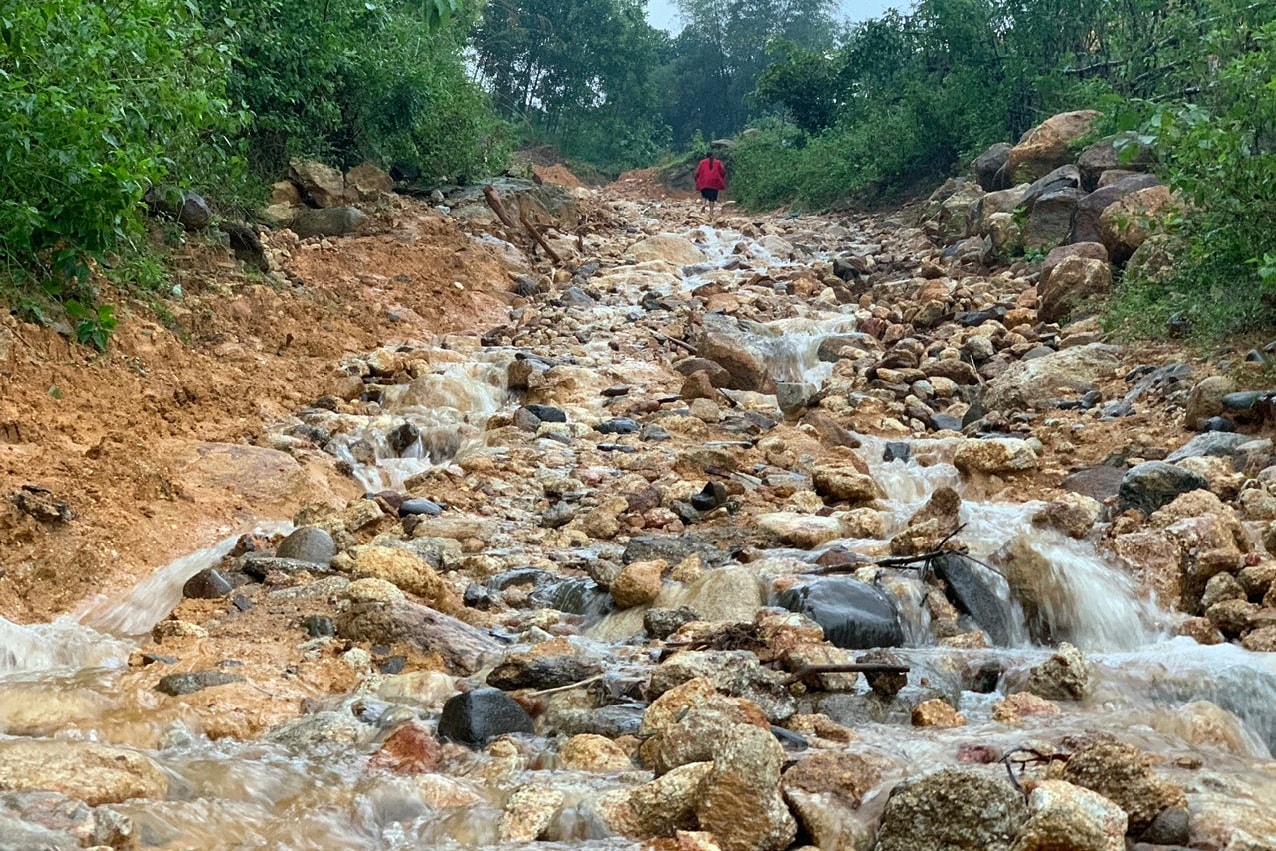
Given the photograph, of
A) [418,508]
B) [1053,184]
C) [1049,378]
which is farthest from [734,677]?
[1053,184]

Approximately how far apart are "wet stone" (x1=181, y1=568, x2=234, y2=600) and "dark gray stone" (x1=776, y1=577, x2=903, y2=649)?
236 cm

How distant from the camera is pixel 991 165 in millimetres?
14266

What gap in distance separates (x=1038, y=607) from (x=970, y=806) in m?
2.26

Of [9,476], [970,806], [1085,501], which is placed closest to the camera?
[970,806]

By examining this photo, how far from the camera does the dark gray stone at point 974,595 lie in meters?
4.36

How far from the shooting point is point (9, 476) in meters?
4.89

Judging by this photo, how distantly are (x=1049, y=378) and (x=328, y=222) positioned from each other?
7.37 metres

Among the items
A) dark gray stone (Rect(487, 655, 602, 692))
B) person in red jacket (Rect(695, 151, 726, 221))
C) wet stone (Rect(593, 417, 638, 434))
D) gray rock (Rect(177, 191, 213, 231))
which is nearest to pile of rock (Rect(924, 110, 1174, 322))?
wet stone (Rect(593, 417, 638, 434))

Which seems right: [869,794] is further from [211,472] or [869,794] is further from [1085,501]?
[211,472]

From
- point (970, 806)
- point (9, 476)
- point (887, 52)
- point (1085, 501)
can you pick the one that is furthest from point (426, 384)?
point (887, 52)

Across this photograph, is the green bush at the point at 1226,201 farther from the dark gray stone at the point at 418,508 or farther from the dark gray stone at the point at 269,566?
the dark gray stone at the point at 269,566

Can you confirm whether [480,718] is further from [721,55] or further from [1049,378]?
[721,55]

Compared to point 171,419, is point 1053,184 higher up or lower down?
higher up

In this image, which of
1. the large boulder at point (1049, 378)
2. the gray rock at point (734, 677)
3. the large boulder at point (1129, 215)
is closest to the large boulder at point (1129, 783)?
the gray rock at point (734, 677)
